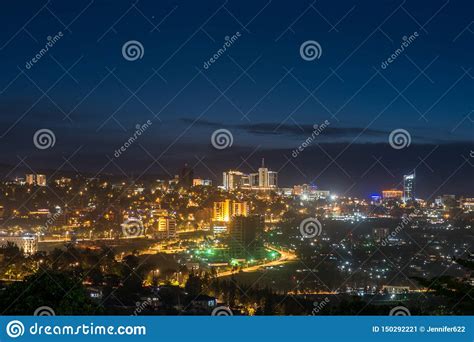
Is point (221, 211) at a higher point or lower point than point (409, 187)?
lower

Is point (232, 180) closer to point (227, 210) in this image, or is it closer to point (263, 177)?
point (263, 177)

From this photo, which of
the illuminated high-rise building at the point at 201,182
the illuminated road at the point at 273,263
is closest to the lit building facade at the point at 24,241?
the illuminated road at the point at 273,263

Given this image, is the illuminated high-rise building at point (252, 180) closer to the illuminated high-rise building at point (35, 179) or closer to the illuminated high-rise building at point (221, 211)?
the illuminated high-rise building at point (221, 211)

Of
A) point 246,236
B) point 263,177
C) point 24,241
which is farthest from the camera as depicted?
point 263,177

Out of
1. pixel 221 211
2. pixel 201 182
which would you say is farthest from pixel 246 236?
pixel 201 182

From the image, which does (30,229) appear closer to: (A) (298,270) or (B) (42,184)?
(B) (42,184)

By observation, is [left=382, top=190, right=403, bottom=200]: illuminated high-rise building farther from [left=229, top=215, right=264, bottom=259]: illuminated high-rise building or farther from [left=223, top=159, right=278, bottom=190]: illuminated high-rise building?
[left=229, top=215, right=264, bottom=259]: illuminated high-rise building

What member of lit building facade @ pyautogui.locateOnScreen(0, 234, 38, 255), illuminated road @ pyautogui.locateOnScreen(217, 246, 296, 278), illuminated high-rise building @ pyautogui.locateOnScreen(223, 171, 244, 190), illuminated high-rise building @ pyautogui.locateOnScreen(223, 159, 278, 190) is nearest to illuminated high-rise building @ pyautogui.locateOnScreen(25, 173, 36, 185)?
lit building facade @ pyautogui.locateOnScreen(0, 234, 38, 255)

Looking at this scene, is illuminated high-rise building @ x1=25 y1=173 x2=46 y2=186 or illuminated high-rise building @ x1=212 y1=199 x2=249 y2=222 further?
illuminated high-rise building @ x1=212 y1=199 x2=249 y2=222
